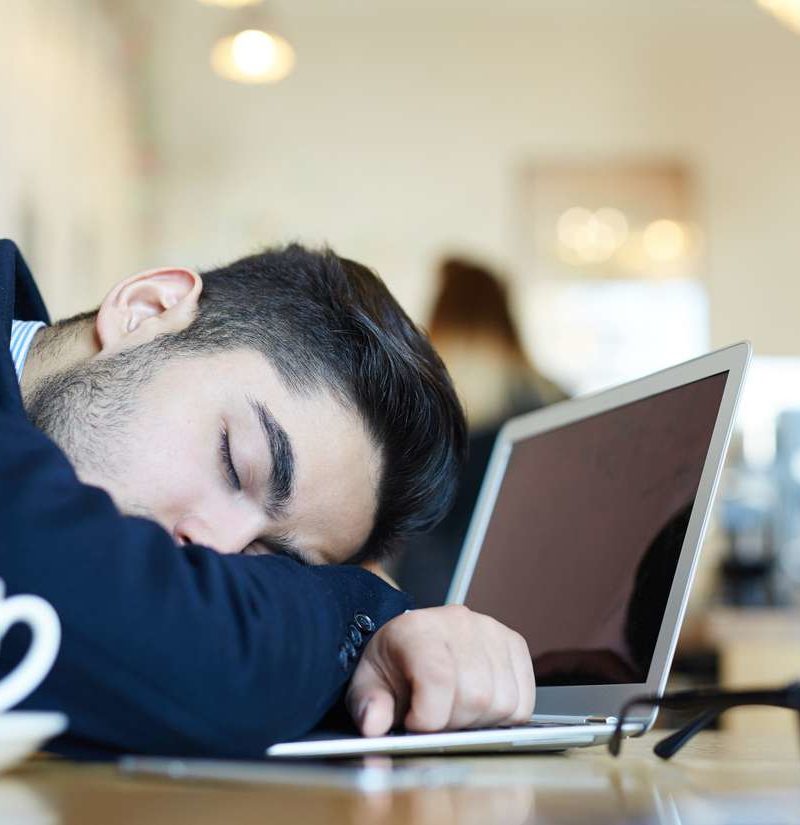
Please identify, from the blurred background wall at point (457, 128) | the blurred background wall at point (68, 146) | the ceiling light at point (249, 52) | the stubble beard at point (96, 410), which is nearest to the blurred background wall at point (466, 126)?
the blurred background wall at point (457, 128)

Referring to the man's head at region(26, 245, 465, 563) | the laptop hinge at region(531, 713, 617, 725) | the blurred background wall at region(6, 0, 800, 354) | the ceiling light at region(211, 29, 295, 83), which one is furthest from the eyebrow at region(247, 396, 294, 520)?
the blurred background wall at region(6, 0, 800, 354)

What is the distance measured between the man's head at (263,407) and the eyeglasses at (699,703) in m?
0.29

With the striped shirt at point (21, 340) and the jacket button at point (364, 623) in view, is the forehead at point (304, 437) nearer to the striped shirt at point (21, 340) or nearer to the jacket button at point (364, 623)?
the jacket button at point (364, 623)

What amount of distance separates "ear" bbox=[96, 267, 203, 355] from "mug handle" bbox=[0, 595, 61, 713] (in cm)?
44

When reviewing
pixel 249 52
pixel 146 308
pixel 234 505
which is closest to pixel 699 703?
pixel 234 505

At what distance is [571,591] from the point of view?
91 cm

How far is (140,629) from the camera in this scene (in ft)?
1.79

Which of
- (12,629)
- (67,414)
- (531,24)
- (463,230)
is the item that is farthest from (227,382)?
(531,24)

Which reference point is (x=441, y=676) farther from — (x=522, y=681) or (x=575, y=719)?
(x=575, y=719)

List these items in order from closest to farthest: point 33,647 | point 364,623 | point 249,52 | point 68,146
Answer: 1. point 33,647
2. point 364,623
3. point 68,146
4. point 249,52

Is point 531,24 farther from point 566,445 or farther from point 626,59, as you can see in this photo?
point 566,445

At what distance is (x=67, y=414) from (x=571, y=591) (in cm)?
41

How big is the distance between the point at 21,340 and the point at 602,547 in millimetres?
523

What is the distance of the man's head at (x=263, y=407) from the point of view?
79 cm
